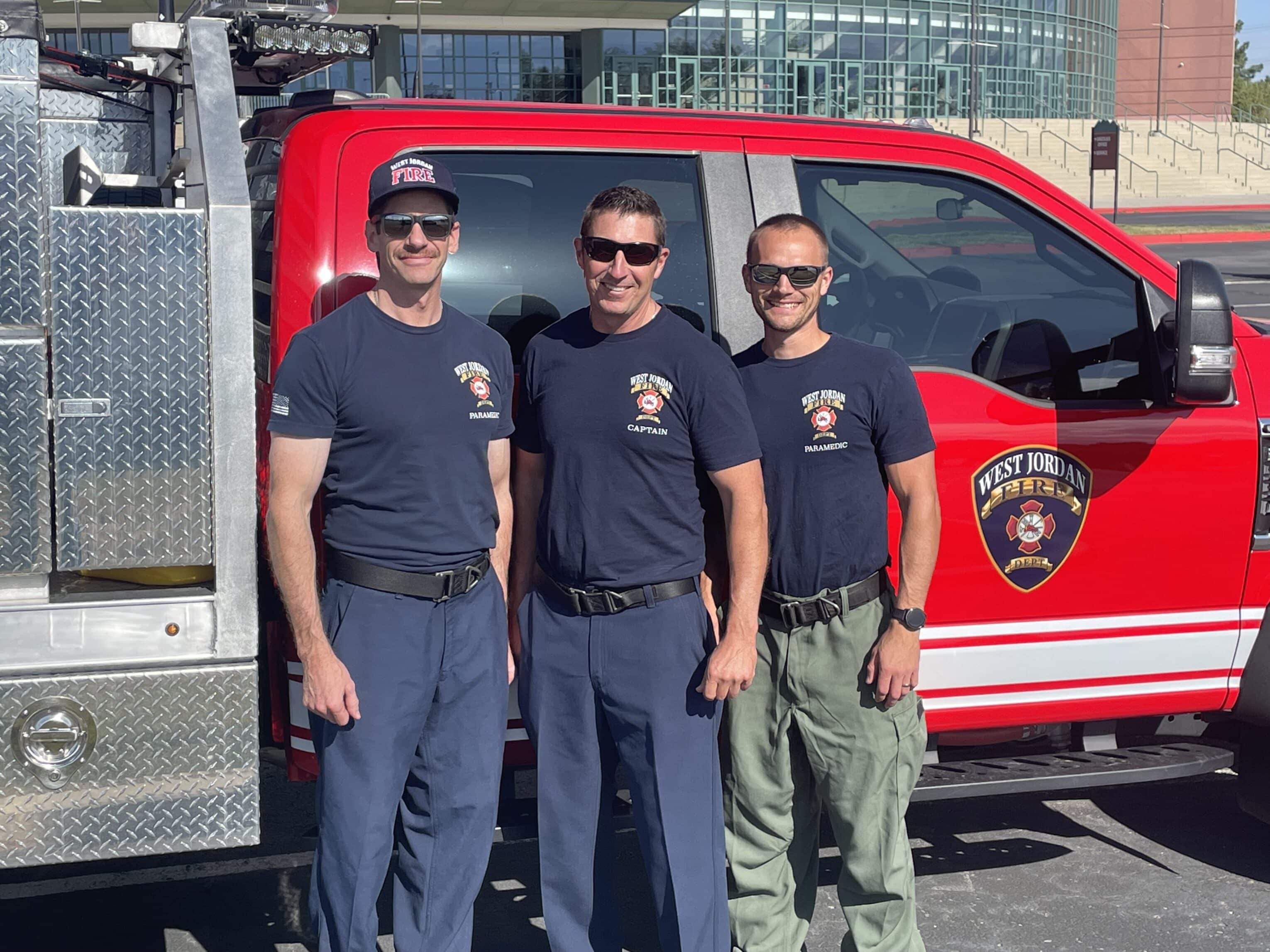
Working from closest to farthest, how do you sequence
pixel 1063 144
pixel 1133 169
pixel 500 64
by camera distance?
pixel 500 64, pixel 1133 169, pixel 1063 144

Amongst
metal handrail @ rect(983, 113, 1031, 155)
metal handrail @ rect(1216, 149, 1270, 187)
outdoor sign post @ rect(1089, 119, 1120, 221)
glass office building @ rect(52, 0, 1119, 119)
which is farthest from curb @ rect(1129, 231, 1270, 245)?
metal handrail @ rect(1216, 149, 1270, 187)

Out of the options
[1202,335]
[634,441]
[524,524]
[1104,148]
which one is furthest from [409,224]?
[1104,148]

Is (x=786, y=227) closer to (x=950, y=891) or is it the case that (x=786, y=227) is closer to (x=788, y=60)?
(x=950, y=891)

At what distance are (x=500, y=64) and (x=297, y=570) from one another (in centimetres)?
3755

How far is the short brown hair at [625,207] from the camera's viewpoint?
280 cm

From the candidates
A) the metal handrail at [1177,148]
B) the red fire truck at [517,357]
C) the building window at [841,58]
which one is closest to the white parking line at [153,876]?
the red fire truck at [517,357]

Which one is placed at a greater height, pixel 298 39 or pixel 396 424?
pixel 298 39

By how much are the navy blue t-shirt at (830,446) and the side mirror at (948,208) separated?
673mm

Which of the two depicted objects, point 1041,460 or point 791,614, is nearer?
point 791,614

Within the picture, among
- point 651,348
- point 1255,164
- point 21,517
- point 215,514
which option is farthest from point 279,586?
point 1255,164

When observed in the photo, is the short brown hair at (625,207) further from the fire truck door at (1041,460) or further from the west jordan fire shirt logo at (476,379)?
the fire truck door at (1041,460)

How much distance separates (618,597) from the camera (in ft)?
9.55

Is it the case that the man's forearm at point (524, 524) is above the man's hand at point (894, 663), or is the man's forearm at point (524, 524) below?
above

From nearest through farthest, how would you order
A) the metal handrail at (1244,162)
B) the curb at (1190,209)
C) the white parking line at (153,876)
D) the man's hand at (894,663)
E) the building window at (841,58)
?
the man's hand at (894,663) < the white parking line at (153,876) < the curb at (1190,209) < the building window at (841,58) < the metal handrail at (1244,162)
